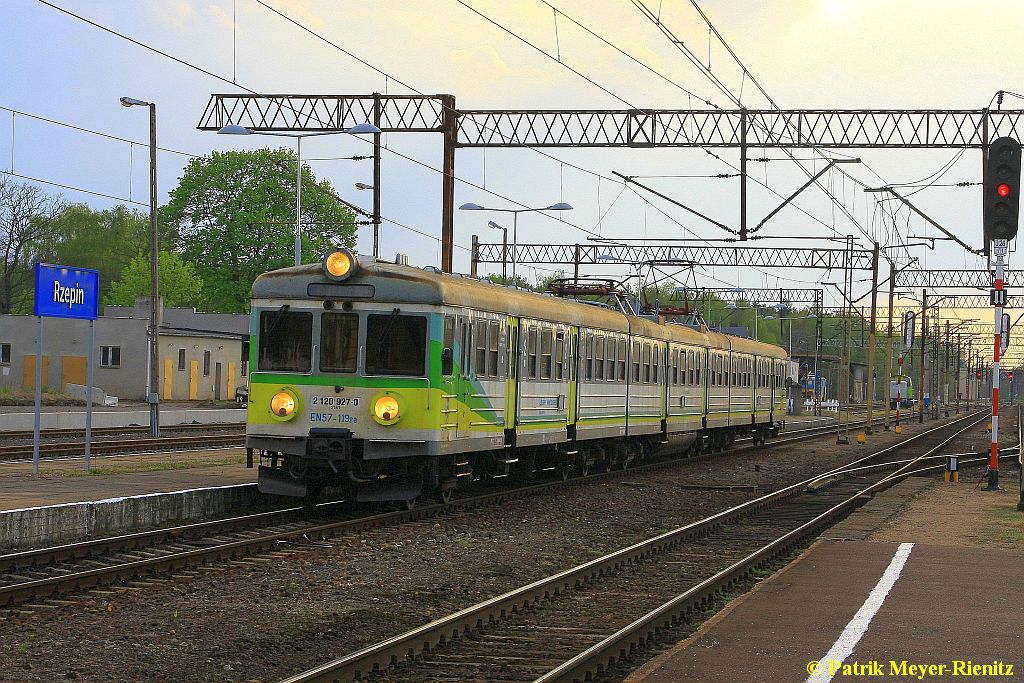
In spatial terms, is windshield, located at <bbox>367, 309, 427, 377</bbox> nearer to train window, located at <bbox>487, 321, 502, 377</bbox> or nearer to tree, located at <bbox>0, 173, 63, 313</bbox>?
train window, located at <bbox>487, 321, 502, 377</bbox>

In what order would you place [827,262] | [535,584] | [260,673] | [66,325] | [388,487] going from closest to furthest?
[260,673] < [535,584] < [388,487] < [827,262] < [66,325]

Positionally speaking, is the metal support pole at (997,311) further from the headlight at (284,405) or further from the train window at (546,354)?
the headlight at (284,405)

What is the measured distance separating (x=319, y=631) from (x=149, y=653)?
4.34 ft

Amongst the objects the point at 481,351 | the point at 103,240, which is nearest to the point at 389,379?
the point at 481,351

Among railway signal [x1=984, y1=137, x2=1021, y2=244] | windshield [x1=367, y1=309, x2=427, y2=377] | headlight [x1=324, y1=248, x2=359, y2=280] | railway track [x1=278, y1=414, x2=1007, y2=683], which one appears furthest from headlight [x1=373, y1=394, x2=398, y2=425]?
railway signal [x1=984, y1=137, x2=1021, y2=244]

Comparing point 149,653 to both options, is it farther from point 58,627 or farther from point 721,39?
point 721,39

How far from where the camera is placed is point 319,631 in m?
10.3

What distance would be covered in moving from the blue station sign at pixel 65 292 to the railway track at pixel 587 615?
9.14 meters

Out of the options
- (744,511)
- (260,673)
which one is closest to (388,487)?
(744,511)

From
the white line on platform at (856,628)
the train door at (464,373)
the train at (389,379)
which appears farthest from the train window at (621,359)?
the white line on platform at (856,628)

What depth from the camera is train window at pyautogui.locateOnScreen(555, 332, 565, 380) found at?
23.2m

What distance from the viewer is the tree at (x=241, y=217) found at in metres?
74.2

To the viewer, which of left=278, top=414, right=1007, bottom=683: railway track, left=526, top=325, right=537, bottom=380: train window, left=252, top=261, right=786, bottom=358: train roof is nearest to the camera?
left=278, top=414, right=1007, bottom=683: railway track

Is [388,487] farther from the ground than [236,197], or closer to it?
closer to it
